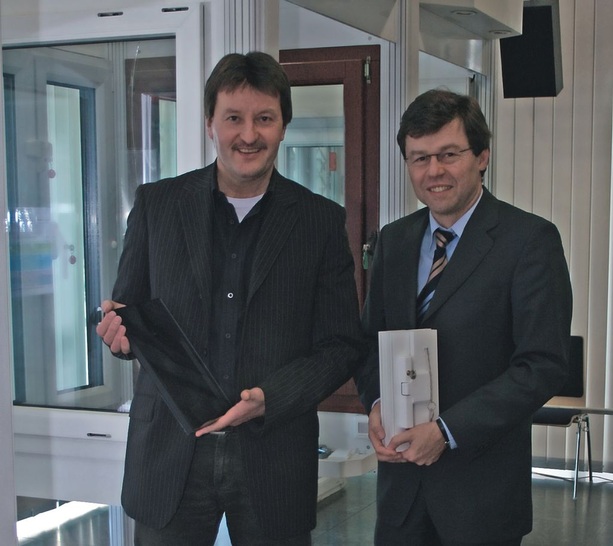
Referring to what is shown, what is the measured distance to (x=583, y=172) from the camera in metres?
6.78

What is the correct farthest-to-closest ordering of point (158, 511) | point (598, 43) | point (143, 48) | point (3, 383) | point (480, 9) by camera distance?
point (598, 43) < point (480, 9) < point (143, 48) < point (158, 511) < point (3, 383)

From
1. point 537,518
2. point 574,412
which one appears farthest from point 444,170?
point 574,412

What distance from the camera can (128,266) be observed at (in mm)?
1995

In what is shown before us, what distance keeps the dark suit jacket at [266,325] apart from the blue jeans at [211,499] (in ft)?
0.08

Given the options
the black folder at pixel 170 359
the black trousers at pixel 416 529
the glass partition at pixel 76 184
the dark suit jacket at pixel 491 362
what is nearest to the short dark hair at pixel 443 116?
the dark suit jacket at pixel 491 362

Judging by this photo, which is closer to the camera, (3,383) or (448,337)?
(3,383)

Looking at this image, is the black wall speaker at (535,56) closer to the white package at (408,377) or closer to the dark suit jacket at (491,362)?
→ the dark suit jacket at (491,362)

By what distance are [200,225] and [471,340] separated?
680mm

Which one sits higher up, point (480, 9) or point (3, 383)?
point (480, 9)

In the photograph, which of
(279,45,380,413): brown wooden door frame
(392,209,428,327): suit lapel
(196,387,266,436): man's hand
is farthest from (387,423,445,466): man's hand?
(279,45,380,413): brown wooden door frame

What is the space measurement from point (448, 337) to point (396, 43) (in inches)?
119

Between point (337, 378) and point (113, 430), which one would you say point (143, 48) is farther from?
point (337, 378)

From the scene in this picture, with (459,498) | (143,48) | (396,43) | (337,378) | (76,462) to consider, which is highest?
(396,43)

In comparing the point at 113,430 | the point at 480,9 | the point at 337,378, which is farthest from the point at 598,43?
the point at 337,378
